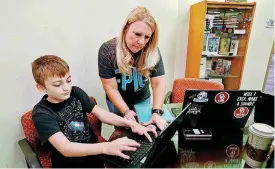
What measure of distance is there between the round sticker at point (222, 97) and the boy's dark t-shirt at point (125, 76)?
0.62 metres

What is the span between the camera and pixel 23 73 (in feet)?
4.46

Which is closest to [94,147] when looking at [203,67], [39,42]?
[39,42]

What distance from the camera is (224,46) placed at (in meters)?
2.87

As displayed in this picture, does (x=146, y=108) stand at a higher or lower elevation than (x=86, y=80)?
lower

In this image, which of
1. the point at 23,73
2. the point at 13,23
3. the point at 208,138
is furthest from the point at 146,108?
the point at 13,23

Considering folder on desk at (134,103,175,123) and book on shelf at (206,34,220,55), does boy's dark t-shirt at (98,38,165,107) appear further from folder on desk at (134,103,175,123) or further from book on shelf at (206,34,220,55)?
book on shelf at (206,34,220,55)

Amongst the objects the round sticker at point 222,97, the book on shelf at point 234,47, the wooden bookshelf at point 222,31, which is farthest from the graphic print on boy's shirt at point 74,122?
the book on shelf at point 234,47

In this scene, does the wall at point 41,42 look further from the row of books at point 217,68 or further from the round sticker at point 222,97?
the row of books at point 217,68

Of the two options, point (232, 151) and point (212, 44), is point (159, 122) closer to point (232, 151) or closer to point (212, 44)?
point (232, 151)

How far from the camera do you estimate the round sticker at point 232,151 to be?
3.08 feet

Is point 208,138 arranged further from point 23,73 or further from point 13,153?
point 13,153

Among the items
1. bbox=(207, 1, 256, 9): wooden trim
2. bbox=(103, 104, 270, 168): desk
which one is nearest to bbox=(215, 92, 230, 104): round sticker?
bbox=(103, 104, 270, 168): desk

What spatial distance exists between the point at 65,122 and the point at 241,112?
3.15 feet

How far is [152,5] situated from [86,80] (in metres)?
1.17
